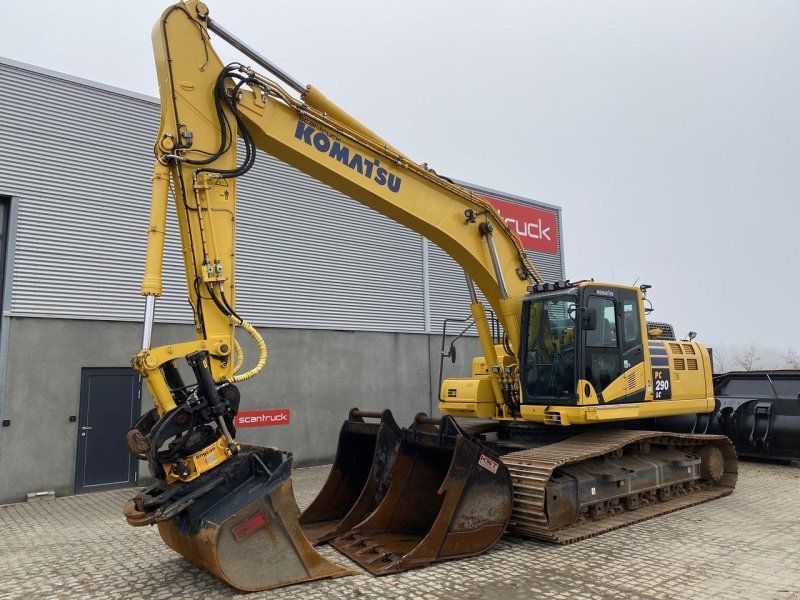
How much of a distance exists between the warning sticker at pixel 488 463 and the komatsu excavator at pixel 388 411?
0.07 ft

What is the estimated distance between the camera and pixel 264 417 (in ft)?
36.1

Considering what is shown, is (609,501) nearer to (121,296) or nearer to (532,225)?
(121,296)

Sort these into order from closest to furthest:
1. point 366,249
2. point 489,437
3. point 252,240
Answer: point 489,437
point 252,240
point 366,249

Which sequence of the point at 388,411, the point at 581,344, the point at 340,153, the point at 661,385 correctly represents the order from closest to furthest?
the point at 340,153 < the point at 388,411 < the point at 581,344 < the point at 661,385

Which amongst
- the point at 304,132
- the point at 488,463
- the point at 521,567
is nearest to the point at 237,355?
the point at 304,132

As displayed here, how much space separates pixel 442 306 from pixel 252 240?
4.97 meters

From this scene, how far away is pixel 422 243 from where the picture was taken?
1419cm

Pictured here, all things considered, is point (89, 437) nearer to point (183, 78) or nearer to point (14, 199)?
point (14, 199)

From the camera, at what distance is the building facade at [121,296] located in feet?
30.0

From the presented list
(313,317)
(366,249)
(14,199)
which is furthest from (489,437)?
(14,199)

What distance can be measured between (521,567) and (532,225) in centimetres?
1191

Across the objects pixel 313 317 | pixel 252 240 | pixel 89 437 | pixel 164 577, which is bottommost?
pixel 164 577

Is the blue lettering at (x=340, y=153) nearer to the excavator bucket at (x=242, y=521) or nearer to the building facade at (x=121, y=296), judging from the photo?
the excavator bucket at (x=242, y=521)

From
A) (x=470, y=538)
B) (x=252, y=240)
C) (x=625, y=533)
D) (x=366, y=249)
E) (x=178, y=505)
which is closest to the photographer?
(x=178, y=505)
